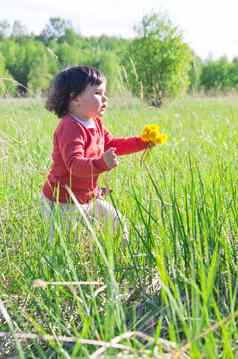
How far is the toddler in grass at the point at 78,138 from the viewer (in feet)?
7.77

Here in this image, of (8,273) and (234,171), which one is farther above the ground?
(234,171)

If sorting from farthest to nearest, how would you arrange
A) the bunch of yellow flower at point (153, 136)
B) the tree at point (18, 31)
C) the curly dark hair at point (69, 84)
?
the tree at point (18, 31) → the curly dark hair at point (69, 84) → the bunch of yellow flower at point (153, 136)

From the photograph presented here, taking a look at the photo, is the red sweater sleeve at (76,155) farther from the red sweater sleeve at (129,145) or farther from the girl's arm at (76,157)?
the red sweater sleeve at (129,145)

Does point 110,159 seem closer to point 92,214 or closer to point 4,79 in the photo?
point 92,214

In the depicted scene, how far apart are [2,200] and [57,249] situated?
867mm

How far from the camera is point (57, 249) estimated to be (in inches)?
60.3

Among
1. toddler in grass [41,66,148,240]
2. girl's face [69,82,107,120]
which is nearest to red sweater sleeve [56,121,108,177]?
toddler in grass [41,66,148,240]

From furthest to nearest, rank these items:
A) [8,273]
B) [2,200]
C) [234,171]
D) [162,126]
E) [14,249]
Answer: [162,126] → [2,200] → [234,171] → [14,249] → [8,273]

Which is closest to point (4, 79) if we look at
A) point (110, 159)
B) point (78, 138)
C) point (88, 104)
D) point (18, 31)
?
point (88, 104)

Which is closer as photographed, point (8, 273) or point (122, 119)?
point (8, 273)

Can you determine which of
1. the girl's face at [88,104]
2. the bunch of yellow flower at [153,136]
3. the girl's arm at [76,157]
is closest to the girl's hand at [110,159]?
the girl's arm at [76,157]

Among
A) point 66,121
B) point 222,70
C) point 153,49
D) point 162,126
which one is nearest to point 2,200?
point 66,121

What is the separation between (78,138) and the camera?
240 cm

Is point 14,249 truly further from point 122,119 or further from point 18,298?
point 122,119
